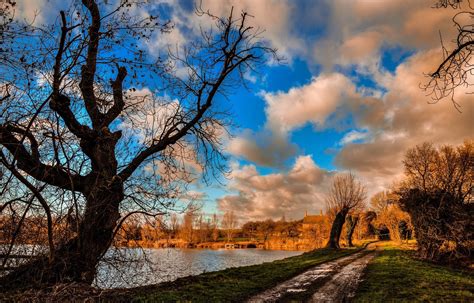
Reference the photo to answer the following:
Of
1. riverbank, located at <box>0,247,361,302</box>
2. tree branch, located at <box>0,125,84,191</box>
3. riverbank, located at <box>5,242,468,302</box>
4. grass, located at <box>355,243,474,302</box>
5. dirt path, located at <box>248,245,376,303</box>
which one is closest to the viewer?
riverbank, located at <box>0,247,361,302</box>

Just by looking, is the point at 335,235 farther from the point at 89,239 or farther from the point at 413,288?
the point at 89,239

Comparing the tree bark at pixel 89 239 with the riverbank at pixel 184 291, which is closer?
the riverbank at pixel 184 291

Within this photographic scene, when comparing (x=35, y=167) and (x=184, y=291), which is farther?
(x=184, y=291)

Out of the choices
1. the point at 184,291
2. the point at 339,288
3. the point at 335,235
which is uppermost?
the point at 335,235

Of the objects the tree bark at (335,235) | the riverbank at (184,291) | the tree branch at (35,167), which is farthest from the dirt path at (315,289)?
the tree bark at (335,235)

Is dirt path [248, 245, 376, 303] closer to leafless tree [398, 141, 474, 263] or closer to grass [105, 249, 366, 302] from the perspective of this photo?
grass [105, 249, 366, 302]

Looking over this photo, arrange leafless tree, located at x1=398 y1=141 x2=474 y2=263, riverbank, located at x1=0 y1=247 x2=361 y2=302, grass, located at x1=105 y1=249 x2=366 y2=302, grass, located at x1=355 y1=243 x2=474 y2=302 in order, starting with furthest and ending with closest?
leafless tree, located at x1=398 y1=141 x2=474 y2=263
grass, located at x1=355 y1=243 x2=474 y2=302
grass, located at x1=105 y1=249 x2=366 y2=302
riverbank, located at x1=0 y1=247 x2=361 y2=302

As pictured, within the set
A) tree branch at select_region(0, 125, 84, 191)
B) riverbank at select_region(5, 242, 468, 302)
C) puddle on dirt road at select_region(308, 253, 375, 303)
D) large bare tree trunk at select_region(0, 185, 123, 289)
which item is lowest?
puddle on dirt road at select_region(308, 253, 375, 303)

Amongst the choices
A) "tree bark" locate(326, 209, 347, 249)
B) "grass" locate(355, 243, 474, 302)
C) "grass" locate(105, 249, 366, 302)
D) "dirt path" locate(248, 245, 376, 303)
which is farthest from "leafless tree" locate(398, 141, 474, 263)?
"grass" locate(105, 249, 366, 302)

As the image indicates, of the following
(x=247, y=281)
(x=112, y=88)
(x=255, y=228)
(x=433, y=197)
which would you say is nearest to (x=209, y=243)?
(x=255, y=228)

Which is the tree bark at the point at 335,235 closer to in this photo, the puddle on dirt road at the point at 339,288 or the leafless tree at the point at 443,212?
the leafless tree at the point at 443,212

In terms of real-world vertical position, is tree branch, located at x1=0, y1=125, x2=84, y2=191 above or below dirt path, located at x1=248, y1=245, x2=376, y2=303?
above

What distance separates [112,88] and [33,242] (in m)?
4.14

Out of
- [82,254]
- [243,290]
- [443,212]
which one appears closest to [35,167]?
[82,254]
